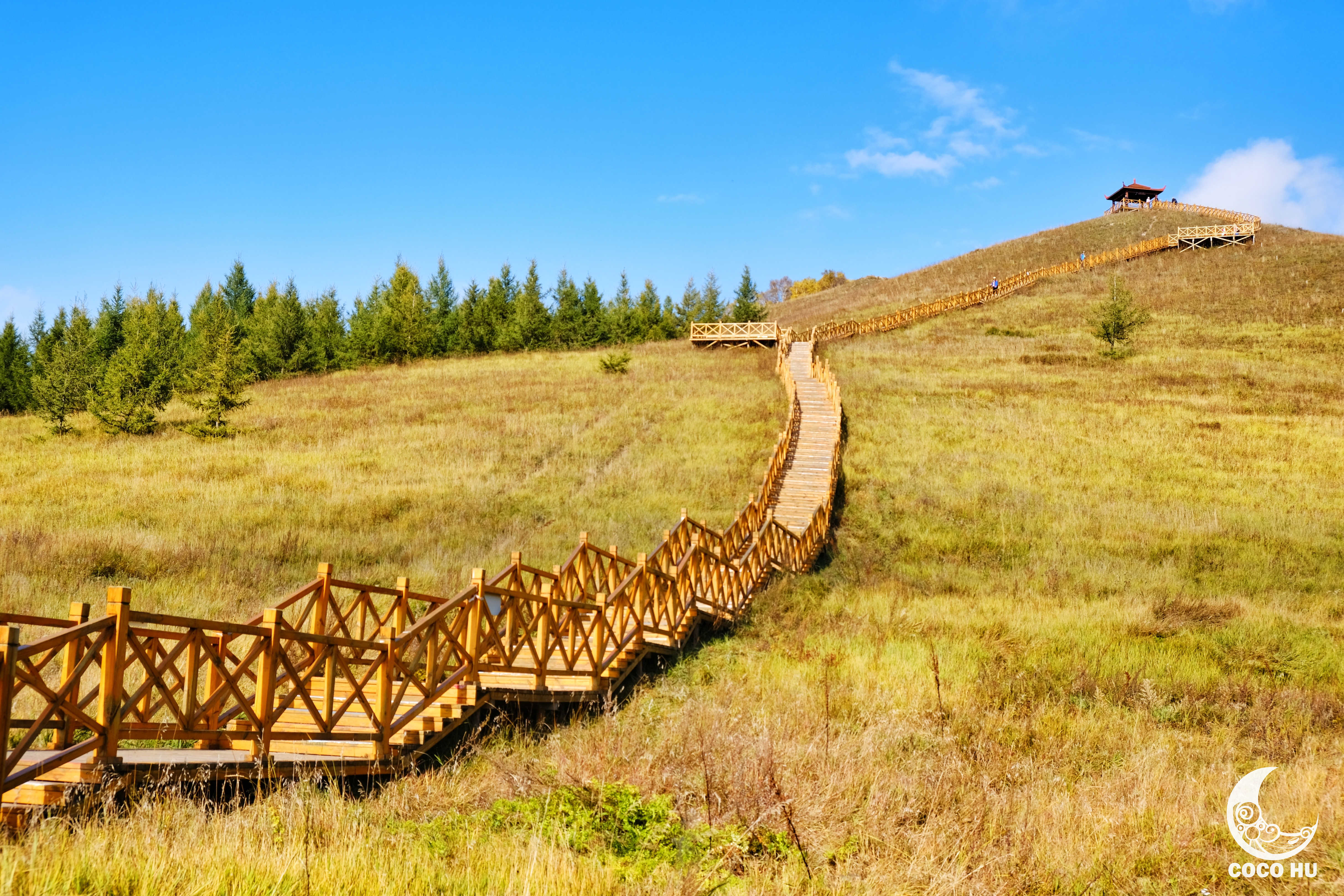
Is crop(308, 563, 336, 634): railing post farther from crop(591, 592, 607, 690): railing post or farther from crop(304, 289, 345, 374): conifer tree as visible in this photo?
crop(304, 289, 345, 374): conifer tree

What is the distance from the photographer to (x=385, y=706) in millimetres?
6508

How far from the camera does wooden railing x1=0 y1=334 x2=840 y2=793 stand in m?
4.98

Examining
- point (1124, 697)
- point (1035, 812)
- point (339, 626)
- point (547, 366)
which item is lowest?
point (1124, 697)

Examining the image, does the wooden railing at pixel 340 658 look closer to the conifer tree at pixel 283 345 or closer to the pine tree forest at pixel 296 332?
the pine tree forest at pixel 296 332

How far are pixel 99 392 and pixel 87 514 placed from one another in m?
18.1

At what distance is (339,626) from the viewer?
824cm

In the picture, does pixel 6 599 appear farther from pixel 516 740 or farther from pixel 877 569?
pixel 877 569

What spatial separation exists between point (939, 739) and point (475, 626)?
4.21 metres

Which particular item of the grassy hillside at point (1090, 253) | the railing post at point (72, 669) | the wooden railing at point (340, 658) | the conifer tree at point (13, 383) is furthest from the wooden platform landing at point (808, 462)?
the conifer tree at point (13, 383)

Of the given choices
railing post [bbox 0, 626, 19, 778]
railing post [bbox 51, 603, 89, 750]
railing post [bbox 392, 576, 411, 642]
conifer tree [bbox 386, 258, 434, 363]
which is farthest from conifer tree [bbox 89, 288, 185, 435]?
railing post [bbox 0, 626, 19, 778]

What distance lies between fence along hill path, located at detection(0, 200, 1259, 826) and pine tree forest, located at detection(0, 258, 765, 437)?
2331 centimetres

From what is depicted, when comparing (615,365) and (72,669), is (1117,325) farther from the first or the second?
(72,669)

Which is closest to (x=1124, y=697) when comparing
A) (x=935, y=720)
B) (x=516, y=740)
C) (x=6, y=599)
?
(x=935, y=720)

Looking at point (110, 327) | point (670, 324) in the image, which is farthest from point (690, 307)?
point (110, 327)
